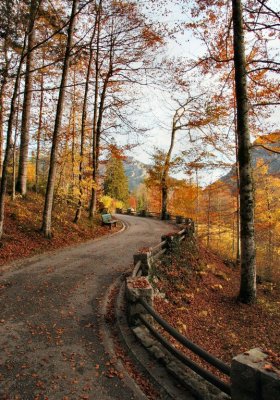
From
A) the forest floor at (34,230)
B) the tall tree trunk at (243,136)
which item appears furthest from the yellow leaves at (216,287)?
the forest floor at (34,230)

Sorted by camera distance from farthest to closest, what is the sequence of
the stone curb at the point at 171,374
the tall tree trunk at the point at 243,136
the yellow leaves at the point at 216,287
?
the yellow leaves at the point at 216,287
the tall tree trunk at the point at 243,136
the stone curb at the point at 171,374

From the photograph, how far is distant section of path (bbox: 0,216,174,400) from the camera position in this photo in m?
4.39

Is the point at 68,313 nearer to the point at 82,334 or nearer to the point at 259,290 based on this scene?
the point at 82,334

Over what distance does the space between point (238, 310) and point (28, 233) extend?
959 centimetres

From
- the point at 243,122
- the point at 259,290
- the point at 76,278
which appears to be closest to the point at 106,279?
the point at 76,278

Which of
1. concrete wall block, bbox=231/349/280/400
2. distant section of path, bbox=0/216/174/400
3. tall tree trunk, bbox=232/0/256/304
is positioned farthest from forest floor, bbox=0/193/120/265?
concrete wall block, bbox=231/349/280/400

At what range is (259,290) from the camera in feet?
45.9

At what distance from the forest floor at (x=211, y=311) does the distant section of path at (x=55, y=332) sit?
79.1 inches

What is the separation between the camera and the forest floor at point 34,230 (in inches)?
459

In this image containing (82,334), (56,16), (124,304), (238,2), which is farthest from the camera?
(56,16)

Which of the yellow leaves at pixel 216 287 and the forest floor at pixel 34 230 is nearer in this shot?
the forest floor at pixel 34 230

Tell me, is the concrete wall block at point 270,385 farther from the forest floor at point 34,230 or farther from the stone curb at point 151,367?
the forest floor at point 34,230

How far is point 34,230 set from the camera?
1348cm

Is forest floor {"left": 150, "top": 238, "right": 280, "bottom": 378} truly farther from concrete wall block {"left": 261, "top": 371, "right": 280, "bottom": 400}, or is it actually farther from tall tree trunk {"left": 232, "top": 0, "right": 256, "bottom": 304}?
concrete wall block {"left": 261, "top": 371, "right": 280, "bottom": 400}
